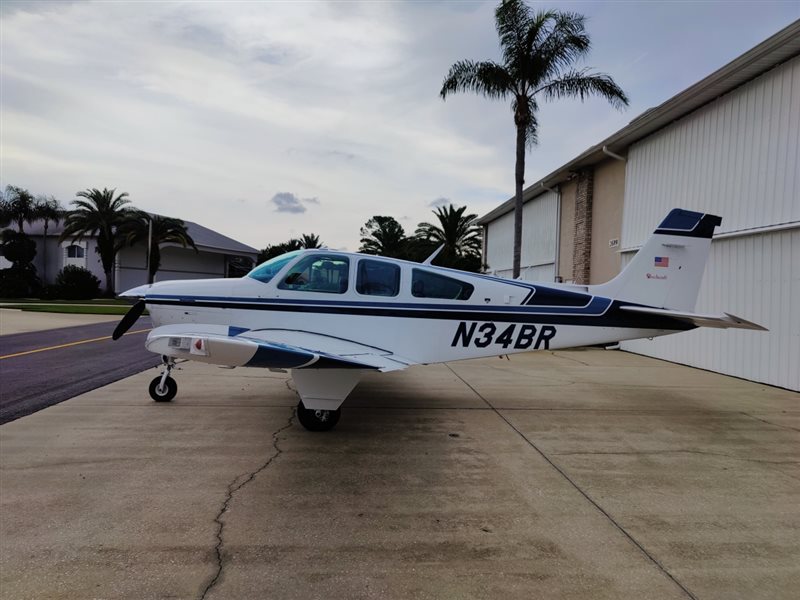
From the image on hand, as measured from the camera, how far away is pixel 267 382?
7781 mm

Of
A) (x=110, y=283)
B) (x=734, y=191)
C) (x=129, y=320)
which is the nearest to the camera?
(x=129, y=320)

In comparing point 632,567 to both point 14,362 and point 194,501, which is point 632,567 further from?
point 14,362

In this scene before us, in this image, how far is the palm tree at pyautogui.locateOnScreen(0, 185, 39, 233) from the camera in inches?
1591

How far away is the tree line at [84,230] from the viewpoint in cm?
3828

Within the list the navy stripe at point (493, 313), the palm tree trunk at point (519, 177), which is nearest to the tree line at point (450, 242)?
the palm tree trunk at point (519, 177)

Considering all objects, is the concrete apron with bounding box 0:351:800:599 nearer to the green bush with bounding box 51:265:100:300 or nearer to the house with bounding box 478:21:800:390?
the house with bounding box 478:21:800:390

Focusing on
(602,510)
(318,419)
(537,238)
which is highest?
(537,238)

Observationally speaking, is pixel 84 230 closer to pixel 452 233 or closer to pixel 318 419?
pixel 452 233

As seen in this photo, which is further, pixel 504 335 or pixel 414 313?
pixel 504 335

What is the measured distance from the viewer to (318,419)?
5156mm

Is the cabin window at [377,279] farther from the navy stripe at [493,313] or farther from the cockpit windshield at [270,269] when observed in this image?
the cockpit windshield at [270,269]

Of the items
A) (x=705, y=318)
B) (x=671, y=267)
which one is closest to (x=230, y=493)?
(x=705, y=318)

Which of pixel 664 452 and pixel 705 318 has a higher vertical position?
pixel 705 318

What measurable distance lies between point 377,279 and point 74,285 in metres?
40.4
